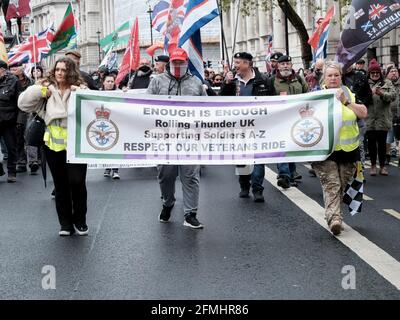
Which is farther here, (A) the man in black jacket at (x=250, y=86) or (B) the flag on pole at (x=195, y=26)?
(A) the man in black jacket at (x=250, y=86)

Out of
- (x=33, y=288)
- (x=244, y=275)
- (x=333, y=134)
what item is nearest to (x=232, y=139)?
(x=333, y=134)

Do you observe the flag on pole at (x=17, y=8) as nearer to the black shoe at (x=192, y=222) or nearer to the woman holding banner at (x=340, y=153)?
Answer: the black shoe at (x=192, y=222)

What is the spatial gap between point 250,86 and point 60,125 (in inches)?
136

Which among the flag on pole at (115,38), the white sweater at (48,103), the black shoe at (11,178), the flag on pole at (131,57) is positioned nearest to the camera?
the white sweater at (48,103)

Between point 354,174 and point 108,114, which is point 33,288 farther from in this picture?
point 354,174

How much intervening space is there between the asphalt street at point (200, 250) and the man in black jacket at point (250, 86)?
249mm

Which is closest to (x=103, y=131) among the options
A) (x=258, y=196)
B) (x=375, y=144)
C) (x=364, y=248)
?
(x=364, y=248)

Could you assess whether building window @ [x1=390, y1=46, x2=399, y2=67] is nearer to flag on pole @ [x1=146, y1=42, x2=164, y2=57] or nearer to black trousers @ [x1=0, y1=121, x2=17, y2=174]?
flag on pole @ [x1=146, y1=42, x2=164, y2=57]

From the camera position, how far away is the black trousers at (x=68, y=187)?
362 inches

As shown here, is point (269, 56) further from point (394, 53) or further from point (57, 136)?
point (57, 136)

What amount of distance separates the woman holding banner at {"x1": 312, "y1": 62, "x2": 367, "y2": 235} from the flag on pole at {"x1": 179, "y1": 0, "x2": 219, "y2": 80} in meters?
2.31

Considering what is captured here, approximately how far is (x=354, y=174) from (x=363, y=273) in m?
2.25

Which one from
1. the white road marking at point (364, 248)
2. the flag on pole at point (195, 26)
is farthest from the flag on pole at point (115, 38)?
the white road marking at point (364, 248)

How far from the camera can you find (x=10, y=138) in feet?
50.3
